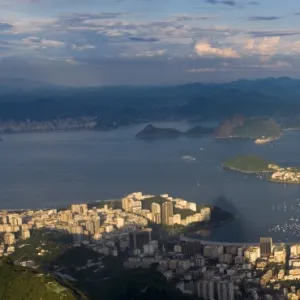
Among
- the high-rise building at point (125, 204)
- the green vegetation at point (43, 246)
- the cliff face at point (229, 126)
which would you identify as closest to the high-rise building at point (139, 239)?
the green vegetation at point (43, 246)

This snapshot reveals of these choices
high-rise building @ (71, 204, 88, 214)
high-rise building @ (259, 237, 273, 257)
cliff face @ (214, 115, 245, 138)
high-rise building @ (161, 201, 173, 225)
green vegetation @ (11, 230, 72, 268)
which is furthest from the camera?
cliff face @ (214, 115, 245, 138)

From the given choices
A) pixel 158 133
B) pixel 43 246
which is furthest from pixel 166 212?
pixel 158 133

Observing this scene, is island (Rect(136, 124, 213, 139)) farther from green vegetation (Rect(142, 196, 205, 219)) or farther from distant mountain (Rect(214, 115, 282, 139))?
green vegetation (Rect(142, 196, 205, 219))

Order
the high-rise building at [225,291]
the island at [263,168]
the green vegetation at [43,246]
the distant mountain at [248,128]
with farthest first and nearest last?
the distant mountain at [248,128] < the island at [263,168] < the green vegetation at [43,246] < the high-rise building at [225,291]

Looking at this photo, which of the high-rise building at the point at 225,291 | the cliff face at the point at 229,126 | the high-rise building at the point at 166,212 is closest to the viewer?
the high-rise building at the point at 225,291

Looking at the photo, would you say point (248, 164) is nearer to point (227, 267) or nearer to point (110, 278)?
point (227, 267)

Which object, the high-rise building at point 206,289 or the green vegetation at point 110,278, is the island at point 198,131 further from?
the high-rise building at point 206,289

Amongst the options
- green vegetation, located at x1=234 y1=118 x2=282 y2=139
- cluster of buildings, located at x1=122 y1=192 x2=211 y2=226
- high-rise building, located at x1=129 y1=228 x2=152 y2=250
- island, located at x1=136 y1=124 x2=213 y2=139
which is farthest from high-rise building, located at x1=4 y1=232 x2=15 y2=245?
green vegetation, located at x1=234 y1=118 x2=282 y2=139
